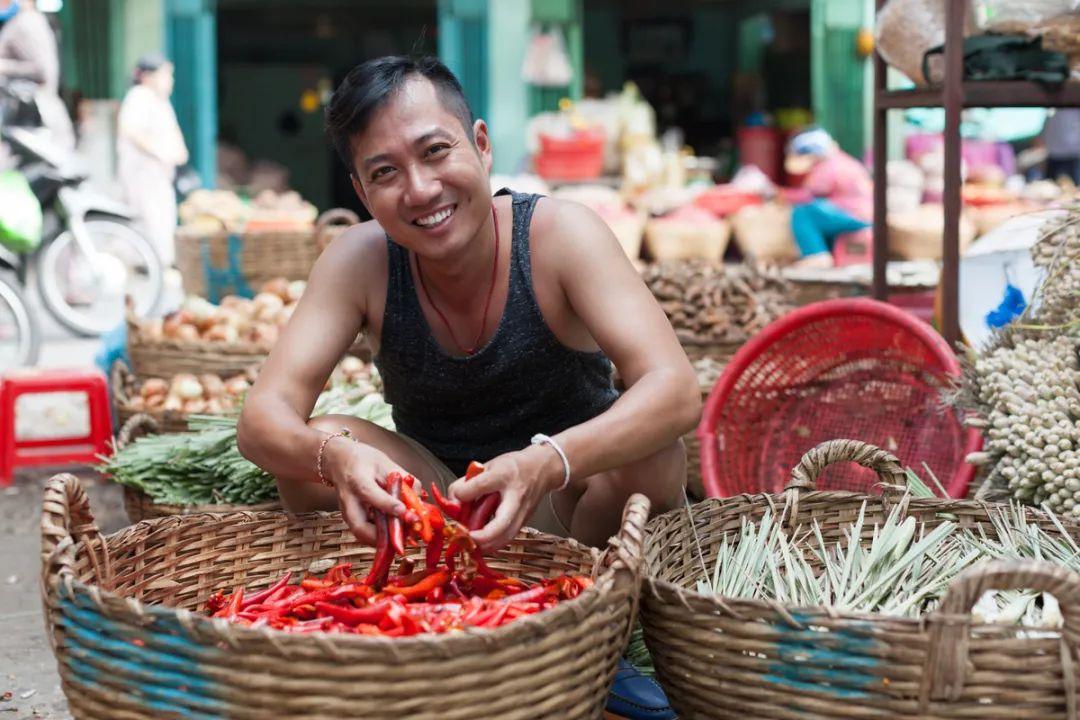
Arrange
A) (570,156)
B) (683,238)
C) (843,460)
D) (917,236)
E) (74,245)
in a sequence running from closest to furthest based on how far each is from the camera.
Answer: (843,460) < (917,236) < (74,245) < (683,238) < (570,156)

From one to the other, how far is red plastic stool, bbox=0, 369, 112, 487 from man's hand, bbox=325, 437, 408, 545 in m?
2.93

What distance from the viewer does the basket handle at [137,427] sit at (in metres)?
4.02

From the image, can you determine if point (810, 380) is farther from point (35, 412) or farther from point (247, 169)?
point (247, 169)

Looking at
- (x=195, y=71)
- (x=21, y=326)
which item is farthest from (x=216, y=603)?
(x=195, y=71)

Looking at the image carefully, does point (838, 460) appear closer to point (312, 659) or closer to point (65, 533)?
point (312, 659)

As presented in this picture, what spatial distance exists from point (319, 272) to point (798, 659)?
4.33 ft

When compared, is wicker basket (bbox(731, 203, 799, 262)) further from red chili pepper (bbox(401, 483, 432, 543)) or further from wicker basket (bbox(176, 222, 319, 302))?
red chili pepper (bbox(401, 483, 432, 543))

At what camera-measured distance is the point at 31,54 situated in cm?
930

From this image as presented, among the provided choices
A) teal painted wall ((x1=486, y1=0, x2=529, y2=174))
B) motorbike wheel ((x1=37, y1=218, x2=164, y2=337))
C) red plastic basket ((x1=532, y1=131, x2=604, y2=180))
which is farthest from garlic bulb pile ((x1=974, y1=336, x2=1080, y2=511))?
teal painted wall ((x1=486, y1=0, x2=529, y2=174))

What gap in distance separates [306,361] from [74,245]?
640 centimetres

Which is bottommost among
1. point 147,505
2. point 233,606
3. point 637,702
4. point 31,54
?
point 637,702

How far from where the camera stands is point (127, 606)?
5.75 ft

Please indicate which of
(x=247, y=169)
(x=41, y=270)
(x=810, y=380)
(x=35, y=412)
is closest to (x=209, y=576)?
(x=810, y=380)

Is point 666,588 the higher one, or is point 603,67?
point 603,67
